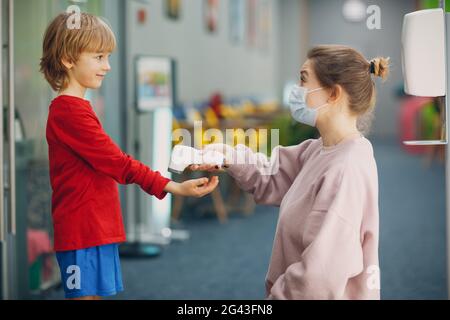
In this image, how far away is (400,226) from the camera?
237 inches

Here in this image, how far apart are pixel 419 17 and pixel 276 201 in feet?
2.06

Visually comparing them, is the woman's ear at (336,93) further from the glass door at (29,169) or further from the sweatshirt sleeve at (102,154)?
the glass door at (29,169)

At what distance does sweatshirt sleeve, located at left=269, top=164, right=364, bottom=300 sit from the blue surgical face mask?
0.68 ft

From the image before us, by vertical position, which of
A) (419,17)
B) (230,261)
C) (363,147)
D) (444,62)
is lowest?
(230,261)

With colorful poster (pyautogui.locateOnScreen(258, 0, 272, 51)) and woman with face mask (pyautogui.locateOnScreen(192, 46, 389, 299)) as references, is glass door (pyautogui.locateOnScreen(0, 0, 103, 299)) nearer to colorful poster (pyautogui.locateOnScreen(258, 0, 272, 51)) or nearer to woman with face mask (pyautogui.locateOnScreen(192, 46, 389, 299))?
woman with face mask (pyautogui.locateOnScreen(192, 46, 389, 299))

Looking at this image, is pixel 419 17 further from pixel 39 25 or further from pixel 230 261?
pixel 230 261

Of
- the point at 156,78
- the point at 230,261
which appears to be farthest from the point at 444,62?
the point at 156,78

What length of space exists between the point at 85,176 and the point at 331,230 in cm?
66

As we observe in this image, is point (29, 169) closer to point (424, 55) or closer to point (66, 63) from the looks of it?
point (66, 63)

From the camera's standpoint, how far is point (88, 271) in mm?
1993

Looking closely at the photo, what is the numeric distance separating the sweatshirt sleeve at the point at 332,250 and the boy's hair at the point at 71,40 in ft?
2.23

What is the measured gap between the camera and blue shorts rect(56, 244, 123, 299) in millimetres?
1989

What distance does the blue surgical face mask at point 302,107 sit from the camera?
1.86m

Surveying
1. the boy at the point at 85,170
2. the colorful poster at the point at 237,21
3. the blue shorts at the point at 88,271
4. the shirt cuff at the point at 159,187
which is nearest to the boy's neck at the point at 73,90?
the boy at the point at 85,170
